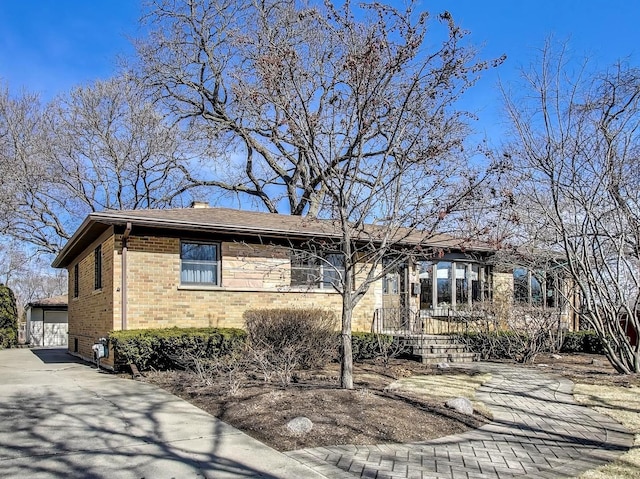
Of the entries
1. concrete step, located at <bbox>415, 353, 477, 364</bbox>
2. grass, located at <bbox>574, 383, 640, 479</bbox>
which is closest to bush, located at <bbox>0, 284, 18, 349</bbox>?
concrete step, located at <bbox>415, 353, 477, 364</bbox>

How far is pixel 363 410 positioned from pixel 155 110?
21363 millimetres

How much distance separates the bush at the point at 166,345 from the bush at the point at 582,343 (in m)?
10.7

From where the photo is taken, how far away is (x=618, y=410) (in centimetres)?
775

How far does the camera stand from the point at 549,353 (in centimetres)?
1558

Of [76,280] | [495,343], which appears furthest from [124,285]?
[495,343]

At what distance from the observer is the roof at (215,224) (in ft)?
38.0

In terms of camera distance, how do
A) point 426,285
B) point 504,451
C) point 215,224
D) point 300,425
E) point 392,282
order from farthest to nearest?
point 426,285 → point 392,282 → point 215,224 → point 300,425 → point 504,451

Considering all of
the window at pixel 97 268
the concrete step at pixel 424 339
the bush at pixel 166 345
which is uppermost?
the window at pixel 97 268

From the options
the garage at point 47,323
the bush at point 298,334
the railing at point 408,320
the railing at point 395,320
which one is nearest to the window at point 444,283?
the railing at point 408,320

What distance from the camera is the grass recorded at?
4.91 m

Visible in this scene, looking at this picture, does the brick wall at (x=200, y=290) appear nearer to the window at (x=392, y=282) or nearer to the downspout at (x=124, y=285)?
the downspout at (x=124, y=285)

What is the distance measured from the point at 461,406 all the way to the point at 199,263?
7.62 metres

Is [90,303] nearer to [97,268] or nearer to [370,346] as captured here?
[97,268]

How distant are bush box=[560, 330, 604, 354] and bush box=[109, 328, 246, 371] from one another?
10.7 metres
